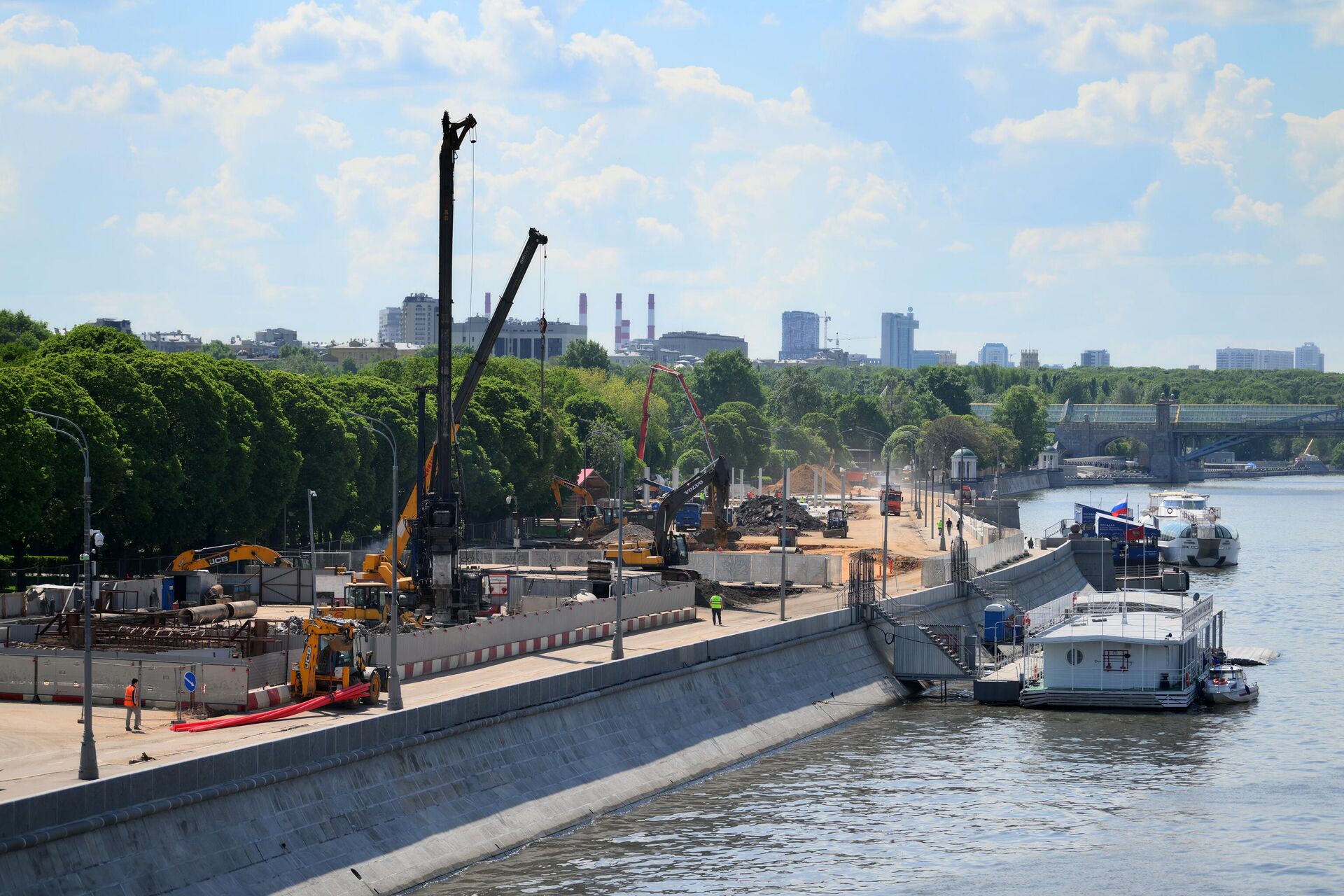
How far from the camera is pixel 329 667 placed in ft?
149

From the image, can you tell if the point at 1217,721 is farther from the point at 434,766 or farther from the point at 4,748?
the point at 4,748

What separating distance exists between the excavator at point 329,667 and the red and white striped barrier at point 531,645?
5243mm

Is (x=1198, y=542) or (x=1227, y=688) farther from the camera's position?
(x=1198, y=542)

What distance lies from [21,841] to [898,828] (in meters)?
23.3

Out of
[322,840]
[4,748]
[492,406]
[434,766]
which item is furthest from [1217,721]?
[492,406]

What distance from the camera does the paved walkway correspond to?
35.9 meters

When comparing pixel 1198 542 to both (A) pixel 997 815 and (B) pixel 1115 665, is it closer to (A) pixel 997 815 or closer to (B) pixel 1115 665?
(B) pixel 1115 665

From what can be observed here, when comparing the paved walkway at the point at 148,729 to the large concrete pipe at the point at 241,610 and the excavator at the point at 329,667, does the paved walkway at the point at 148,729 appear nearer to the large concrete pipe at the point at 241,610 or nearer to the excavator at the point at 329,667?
the excavator at the point at 329,667

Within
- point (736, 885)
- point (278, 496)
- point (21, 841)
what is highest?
point (278, 496)

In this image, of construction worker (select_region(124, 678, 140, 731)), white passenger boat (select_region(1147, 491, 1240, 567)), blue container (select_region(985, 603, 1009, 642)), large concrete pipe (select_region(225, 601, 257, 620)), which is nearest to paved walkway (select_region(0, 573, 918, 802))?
construction worker (select_region(124, 678, 140, 731))

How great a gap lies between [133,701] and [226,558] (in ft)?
101

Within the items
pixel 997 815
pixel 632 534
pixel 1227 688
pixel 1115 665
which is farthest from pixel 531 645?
pixel 632 534

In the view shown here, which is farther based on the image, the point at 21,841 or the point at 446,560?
the point at 446,560

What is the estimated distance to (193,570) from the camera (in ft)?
241
